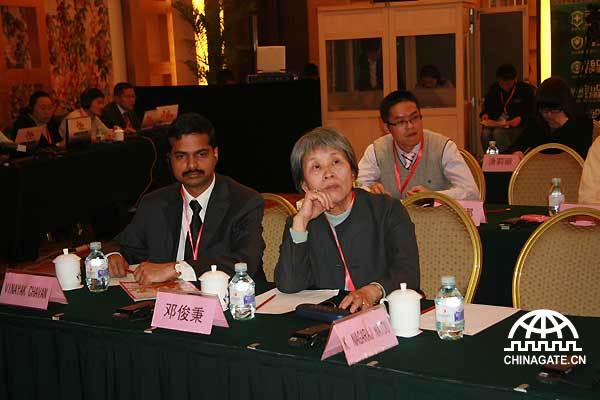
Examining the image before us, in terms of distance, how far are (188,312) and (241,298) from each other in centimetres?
16

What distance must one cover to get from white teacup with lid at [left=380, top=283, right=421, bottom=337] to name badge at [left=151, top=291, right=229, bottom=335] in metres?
0.47

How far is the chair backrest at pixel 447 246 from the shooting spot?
122 inches

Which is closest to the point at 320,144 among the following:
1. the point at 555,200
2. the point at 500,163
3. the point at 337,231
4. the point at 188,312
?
the point at 337,231

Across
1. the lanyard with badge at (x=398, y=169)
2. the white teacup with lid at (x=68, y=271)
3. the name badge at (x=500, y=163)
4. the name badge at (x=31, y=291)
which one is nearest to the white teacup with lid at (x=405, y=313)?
the name badge at (x=31, y=291)

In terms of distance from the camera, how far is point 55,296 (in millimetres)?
2779

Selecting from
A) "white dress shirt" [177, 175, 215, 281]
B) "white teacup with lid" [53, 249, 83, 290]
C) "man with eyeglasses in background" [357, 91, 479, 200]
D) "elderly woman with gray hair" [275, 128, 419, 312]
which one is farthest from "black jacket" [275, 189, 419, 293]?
"man with eyeglasses in background" [357, 91, 479, 200]

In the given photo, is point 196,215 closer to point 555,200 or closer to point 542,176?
point 555,200

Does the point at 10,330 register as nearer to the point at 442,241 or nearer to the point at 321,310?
the point at 321,310

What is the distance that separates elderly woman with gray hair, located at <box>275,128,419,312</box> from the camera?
2750 millimetres

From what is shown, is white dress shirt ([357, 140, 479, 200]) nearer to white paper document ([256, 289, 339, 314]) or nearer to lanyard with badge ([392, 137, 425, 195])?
lanyard with badge ([392, 137, 425, 195])

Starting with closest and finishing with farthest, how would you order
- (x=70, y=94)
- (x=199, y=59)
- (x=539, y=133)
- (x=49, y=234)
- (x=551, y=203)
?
(x=551, y=203) → (x=539, y=133) → (x=49, y=234) → (x=70, y=94) → (x=199, y=59)

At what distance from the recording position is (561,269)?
9.07 feet

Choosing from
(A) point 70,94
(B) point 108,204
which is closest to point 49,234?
(B) point 108,204

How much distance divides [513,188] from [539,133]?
106 centimetres
